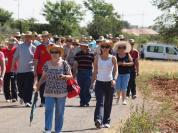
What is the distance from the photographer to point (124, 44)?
17.7 m

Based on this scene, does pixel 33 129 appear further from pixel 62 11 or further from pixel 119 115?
pixel 62 11

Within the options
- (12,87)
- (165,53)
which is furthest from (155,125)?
(165,53)

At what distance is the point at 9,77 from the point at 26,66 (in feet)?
6.73

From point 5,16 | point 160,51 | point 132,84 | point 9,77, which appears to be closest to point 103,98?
point 9,77

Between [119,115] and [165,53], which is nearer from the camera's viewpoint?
[119,115]

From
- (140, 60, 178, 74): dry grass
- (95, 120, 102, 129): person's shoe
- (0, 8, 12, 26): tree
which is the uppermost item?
(0, 8, 12, 26): tree

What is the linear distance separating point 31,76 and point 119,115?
2.82 m

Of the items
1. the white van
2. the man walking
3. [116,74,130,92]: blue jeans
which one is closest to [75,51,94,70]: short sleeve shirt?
[116,74,130,92]: blue jeans

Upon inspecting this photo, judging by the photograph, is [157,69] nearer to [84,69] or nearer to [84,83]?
[84,83]

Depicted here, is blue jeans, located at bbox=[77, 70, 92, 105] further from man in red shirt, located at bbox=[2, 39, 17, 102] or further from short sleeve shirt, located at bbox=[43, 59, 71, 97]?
short sleeve shirt, located at bbox=[43, 59, 71, 97]

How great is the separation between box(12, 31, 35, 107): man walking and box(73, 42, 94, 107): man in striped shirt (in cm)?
135

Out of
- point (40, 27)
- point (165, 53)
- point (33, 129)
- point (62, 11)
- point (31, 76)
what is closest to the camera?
point (33, 129)

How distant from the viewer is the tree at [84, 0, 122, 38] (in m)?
84.9

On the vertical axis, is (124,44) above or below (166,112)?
above
